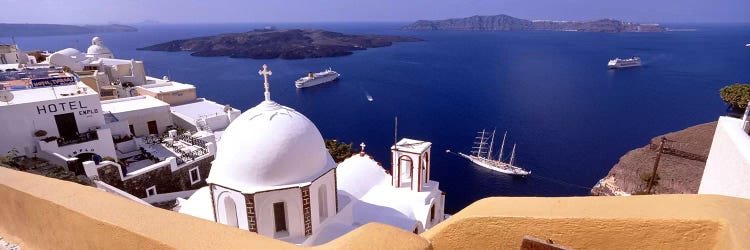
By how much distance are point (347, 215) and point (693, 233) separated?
12.0 metres

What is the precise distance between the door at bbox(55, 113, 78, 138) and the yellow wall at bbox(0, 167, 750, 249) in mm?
19499

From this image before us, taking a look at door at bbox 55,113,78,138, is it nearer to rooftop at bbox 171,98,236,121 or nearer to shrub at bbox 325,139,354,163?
rooftop at bbox 171,98,236,121

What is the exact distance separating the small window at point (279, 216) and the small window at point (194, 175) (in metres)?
10.2

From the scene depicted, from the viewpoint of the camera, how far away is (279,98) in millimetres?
71062

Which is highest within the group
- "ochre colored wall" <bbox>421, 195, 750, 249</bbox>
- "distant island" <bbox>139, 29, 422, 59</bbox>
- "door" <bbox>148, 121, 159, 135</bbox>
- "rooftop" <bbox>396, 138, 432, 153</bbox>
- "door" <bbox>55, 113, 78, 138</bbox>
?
"ochre colored wall" <bbox>421, 195, 750, 249</bbox>

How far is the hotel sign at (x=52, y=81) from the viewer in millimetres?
22547

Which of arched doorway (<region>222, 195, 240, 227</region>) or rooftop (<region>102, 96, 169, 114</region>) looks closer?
arched doorway (<region>222, 195, 240, 227</region>)

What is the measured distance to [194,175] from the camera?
2122cm

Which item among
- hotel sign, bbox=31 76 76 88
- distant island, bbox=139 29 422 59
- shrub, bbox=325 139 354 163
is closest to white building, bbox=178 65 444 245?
shrub, bbox=325 139 354 163

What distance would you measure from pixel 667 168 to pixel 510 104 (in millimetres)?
29208

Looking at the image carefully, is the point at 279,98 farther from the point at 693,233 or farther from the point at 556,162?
the point at 693,233

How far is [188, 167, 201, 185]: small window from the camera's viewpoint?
2101 cm

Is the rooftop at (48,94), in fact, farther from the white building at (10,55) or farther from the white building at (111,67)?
the white building at (10,55)

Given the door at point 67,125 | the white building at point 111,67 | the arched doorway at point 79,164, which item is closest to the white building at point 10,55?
the white building at point 111,67
